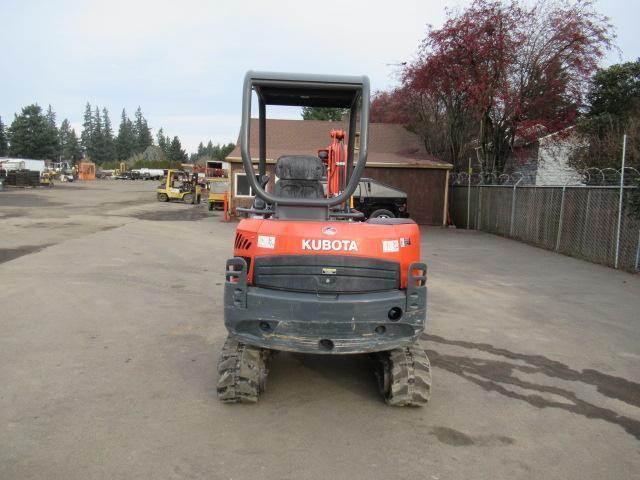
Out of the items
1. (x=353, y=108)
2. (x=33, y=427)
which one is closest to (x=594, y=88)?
(x=353, y=108)

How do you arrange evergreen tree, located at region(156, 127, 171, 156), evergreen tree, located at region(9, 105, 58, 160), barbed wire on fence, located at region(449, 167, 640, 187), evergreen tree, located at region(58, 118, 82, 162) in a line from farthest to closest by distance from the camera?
1. evergreen tree, located at region(156, 127, 171, 156)
2. evergreen tree, located at region(58, 118, 82, 162)
3. evergreen tree, located at region(9, 105, 58, 160)
4. barbed wire on fence, located at region(449, 167, 640, 187)

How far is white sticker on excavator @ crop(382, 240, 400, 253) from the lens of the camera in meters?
4.09

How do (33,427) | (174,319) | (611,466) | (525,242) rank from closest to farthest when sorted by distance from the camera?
(611,466), (33,427), (174,319), (525,242)

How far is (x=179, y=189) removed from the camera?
33.9 metres

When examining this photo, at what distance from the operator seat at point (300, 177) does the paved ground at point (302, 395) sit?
1718mm

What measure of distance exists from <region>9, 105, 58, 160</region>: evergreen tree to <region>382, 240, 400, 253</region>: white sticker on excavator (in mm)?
93631

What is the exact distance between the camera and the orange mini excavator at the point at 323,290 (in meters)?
3.97

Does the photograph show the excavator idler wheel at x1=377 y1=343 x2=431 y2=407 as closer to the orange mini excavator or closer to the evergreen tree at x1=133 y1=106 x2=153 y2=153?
the orange mini excavator

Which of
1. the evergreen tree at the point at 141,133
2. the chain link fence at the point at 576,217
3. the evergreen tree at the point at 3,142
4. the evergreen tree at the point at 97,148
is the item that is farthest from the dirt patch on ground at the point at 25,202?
the evergreen tree at the point at 141,133

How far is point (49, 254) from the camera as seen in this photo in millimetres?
11633

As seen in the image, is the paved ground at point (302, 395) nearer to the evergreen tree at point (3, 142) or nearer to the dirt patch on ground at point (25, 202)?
the dirt patch on ground at point (25, 202)

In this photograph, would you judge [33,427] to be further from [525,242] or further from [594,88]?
[594,88]

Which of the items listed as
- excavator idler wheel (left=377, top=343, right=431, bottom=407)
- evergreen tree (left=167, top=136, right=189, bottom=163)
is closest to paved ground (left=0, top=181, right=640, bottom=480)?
excavator idler wheel (left=377, top=343, right=431, bottom=407)

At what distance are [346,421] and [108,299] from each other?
4.97 m
